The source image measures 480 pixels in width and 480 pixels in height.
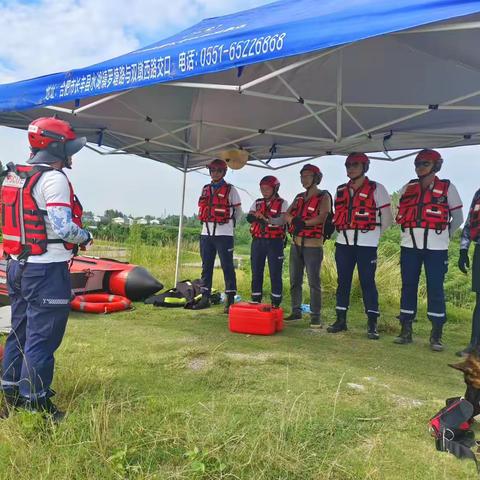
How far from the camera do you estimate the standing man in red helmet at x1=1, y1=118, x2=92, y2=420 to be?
8.01ft

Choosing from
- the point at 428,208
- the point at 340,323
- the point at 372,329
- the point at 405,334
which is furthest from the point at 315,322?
the point at 428,208

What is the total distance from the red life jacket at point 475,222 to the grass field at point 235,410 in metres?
1.07

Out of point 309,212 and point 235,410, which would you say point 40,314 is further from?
point 309,212

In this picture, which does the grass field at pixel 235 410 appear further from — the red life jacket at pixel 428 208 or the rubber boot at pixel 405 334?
the red life jacket at pixel 428 208

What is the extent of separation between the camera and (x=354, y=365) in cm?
368

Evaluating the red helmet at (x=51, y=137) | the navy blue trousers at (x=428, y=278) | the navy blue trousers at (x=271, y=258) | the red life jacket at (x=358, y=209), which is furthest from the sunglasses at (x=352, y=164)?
the red helmet at (x=51, y=137)

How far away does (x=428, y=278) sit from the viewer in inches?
171

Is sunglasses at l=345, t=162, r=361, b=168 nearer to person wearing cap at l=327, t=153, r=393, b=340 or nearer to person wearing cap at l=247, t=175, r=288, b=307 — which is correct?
person wearing cap at l=327, t=153, r=393, b=340

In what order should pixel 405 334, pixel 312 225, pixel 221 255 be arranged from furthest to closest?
1. pixel 221 255
2. pixel 312 225
3. pixel 405 334

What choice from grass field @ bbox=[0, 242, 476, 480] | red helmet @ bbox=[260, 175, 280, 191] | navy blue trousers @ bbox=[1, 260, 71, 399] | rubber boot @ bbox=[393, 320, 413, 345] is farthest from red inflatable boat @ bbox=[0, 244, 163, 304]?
navy blue trousers @ bbox=[1, 260, 71, 399]

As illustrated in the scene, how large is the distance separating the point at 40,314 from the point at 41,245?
36 centimetres

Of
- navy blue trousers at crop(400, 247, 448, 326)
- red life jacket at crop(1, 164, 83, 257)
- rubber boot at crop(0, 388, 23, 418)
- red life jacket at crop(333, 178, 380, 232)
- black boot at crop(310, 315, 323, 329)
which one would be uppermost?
red life jacket at crop(333, 178, 380, 232)

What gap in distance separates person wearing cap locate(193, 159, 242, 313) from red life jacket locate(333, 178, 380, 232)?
4.91 feet

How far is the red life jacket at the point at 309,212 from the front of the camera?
5.11 m
